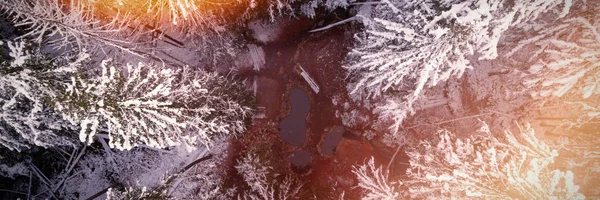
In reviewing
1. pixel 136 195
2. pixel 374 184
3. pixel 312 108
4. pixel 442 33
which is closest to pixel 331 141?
pixel 312 108

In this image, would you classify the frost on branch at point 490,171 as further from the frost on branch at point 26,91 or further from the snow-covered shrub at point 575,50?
the frost on branch at point 26,91

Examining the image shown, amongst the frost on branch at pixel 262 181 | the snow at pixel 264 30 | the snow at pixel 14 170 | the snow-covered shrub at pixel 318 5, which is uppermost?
the snow-covered shrub at pixel 318 5

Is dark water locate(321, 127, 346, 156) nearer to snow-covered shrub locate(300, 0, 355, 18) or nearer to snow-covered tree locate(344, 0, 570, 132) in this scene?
snow-covered tree locate(344, 0, 570, 132)

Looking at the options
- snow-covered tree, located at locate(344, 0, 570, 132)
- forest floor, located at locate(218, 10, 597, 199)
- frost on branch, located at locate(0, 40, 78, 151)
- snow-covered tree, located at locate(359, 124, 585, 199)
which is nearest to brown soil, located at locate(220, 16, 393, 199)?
forest floor, located at locate(218, 10, 597, 199)

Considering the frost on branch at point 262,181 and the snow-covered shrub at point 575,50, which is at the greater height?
the snow-covered shrub at point 575,50

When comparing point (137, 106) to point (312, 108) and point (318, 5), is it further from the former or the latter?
point (318, 5)

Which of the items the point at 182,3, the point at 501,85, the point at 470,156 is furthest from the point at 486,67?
the point at 182,3

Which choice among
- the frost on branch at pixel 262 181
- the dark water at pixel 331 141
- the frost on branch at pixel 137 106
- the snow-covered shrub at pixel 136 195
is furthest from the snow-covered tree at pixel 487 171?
the snow-covered shrub at pixel 136 195
